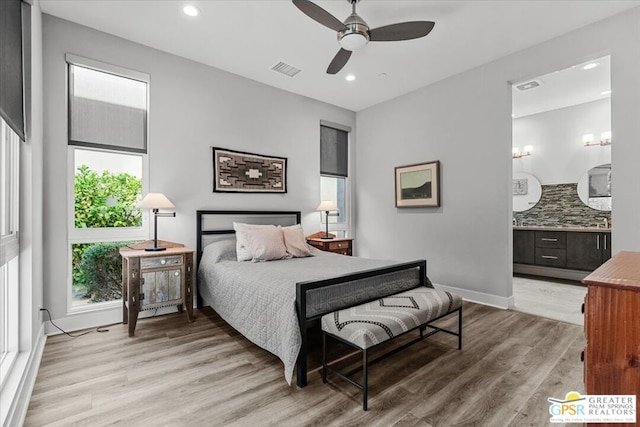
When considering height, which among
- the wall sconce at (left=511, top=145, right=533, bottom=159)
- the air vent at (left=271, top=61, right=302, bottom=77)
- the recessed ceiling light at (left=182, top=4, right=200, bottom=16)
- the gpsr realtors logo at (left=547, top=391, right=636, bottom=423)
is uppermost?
the recessed ceiling light at (left=182, top=4, right=200, bottom=16)

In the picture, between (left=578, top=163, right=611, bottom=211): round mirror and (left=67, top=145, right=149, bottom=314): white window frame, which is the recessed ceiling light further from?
(left=578, top=163, right=611, bottom=211): round mirror

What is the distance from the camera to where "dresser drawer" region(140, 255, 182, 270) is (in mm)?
2959

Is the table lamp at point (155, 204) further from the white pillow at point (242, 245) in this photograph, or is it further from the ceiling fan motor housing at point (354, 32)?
the ceiling fan motor housing at point (354, 32)

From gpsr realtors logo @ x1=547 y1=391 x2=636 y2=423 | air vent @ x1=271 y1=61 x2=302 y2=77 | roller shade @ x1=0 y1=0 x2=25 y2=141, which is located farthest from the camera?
air vent @ x1=271 y1=61 x2=302 y2=77

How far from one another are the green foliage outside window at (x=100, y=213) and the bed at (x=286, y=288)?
767mm

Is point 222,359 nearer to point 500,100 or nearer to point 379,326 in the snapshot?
point 379,326

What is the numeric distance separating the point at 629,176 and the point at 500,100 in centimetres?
154

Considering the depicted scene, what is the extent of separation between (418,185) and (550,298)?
2.33m

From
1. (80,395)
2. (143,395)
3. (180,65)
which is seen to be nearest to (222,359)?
(143,395)

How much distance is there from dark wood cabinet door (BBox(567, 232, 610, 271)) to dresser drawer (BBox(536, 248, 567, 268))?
7 cm

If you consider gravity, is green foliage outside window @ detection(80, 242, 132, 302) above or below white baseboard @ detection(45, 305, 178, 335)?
above

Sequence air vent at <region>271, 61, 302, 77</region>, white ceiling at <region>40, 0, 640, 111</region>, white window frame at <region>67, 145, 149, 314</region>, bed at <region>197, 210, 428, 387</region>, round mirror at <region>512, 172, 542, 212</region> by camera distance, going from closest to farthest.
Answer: bed at <region>197, 210, 428, 387</region>, white ceiling at <region>40, 0, 640, 111</region>, white window frame at <region>67, 145, 149, 314</region>, air vent at <region>271, 61, 302, 77</region>, round mirror at <region>512, 172, 542, 212</region>

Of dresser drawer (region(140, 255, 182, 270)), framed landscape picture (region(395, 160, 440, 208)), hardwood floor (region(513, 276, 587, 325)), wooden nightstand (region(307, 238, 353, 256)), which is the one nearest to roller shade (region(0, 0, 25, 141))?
dresser drawer (region(140, 255, 182, 270))

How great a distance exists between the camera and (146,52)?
345cm
